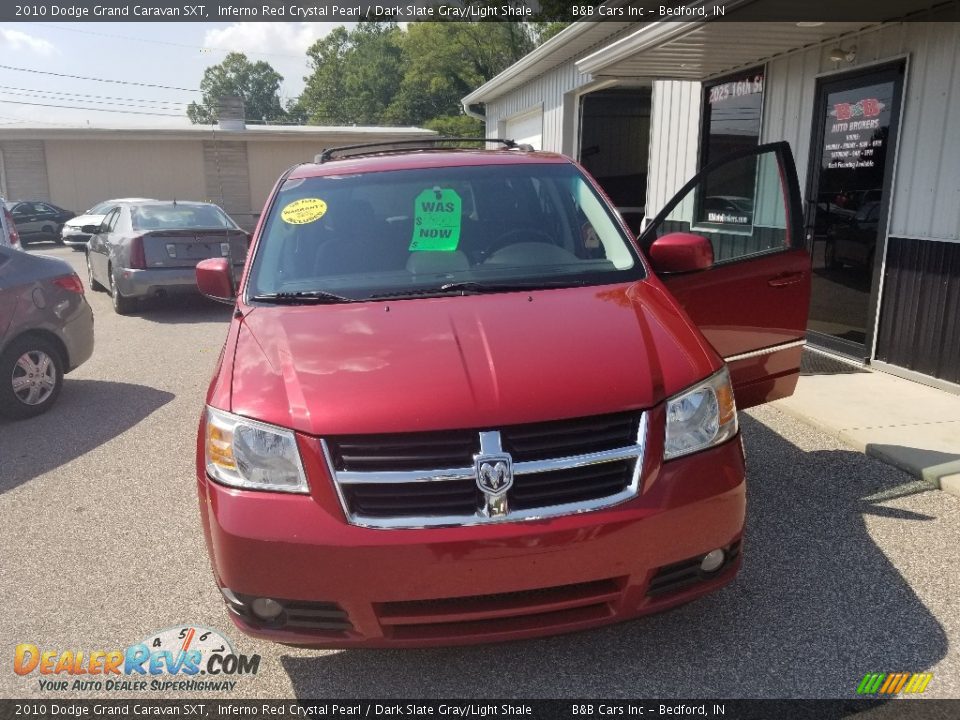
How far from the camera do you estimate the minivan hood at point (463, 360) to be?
2406 millimetres

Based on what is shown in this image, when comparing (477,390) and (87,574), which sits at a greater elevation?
(477,390)

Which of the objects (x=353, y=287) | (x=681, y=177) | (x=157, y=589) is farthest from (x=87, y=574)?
(x=681, y=177)

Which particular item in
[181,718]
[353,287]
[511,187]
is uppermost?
[511,187]

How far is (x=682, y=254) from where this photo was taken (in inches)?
144

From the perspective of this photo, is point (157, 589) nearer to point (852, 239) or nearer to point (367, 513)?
point (367, 513)

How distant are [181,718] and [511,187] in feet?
8.62

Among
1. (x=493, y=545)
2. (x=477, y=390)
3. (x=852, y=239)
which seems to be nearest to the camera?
(x=493, y=545)

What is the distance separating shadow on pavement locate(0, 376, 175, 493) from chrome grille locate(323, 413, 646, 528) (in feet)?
10.8

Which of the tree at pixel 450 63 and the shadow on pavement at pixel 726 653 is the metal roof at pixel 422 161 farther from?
the tree at pixel 450 63

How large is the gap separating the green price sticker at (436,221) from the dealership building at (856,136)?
11.1 feet

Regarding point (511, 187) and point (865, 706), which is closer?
point (865, 706)

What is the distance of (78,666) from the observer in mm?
2846

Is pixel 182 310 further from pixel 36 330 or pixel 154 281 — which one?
pixel 36 330

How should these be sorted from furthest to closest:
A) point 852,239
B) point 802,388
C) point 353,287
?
1. point 852,239
2. point 802,388
3. point 353,287
